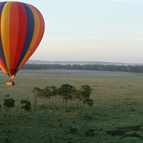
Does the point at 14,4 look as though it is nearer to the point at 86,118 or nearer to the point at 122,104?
the point at 86,118

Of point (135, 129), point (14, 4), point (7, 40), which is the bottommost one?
point (135, 129)

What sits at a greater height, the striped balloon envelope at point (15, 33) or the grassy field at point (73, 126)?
the striped balloon envelope at point (15, 33)

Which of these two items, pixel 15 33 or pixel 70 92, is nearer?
pixel 15 33

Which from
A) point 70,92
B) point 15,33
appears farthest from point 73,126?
point 15,33

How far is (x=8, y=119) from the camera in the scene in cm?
2658

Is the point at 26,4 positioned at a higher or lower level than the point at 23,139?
higher

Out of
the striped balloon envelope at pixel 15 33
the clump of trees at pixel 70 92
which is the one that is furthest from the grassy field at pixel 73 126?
the striped balloon envelope at pixel 15 33

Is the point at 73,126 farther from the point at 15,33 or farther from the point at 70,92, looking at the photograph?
the point at 15,33

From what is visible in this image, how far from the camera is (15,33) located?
25250mm

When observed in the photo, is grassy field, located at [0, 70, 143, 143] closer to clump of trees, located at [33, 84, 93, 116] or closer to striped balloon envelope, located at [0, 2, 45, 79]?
clump of trees, located at [33, 84, 93, 116]

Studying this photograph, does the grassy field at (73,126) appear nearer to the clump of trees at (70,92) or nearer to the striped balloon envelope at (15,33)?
the clump of trees at (70,92)

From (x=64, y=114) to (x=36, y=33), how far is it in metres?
10.6

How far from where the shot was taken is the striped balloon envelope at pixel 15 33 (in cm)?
2506

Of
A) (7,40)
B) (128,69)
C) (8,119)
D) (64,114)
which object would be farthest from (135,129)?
(128,69)
